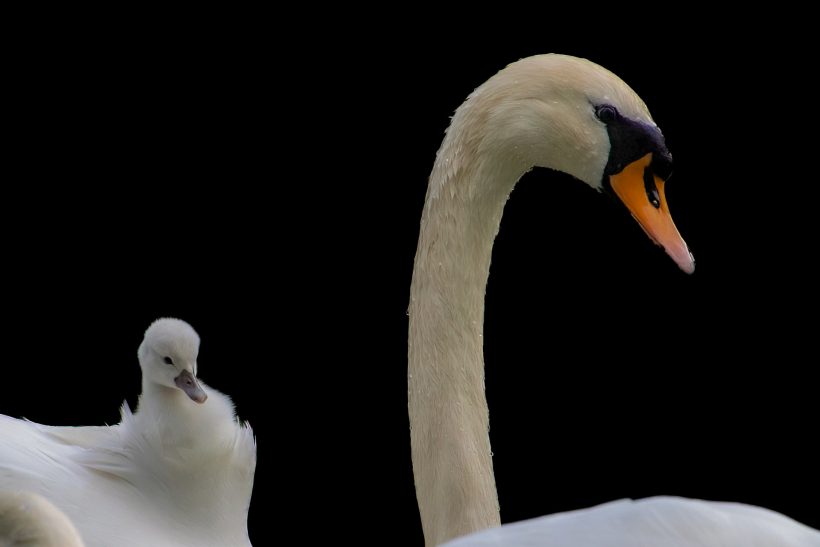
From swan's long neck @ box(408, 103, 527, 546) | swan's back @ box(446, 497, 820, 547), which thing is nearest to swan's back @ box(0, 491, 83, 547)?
swan's back @ box(446, 497, 820, 547)

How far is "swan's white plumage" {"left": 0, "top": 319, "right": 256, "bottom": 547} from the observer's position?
372 centimetres

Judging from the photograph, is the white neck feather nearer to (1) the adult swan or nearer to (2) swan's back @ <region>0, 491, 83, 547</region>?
(1) the adult swan

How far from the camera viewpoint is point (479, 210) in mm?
3457

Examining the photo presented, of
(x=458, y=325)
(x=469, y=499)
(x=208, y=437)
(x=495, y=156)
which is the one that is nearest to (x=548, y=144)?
(x=495, y=156)

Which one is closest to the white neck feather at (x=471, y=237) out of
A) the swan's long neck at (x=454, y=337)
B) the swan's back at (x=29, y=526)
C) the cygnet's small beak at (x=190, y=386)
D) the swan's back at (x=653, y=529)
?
the swan's long neck at (x=454, y=337)

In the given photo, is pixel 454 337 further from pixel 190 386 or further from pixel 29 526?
pixel 29 526

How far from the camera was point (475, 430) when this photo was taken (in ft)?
11.4

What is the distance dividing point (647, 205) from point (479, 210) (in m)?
0.34

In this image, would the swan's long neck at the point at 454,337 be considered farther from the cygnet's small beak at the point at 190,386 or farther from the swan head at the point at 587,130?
the cygnet's small beak at the point at 190,386

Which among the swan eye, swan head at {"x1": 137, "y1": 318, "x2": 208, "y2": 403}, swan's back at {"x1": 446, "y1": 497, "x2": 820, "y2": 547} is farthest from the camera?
swan head at {"x1": 137, "y1": 318, "x2": 208, "y2": 403}

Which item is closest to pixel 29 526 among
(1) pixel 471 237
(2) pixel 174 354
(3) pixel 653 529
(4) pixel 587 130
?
(3) pixel 653 529

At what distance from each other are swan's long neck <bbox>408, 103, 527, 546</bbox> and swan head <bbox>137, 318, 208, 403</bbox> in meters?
0.49

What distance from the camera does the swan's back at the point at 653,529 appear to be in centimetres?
248

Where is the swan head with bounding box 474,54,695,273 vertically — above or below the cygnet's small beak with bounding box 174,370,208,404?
above
